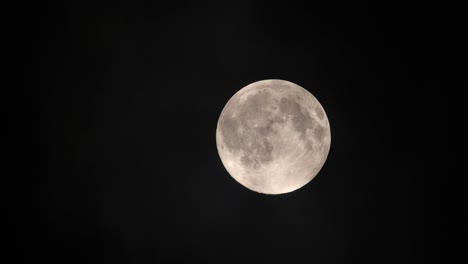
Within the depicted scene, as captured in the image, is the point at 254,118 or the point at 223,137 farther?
the point at 223,137

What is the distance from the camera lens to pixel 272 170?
4.29 metres

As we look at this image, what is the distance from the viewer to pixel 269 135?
13.6ft

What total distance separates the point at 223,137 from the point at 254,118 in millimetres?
593

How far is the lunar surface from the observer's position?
4.20 metres

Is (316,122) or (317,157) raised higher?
A: (316,122)

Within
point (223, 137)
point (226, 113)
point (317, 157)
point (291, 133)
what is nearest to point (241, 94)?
point (226, 113)

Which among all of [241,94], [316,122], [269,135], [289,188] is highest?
[241,94]

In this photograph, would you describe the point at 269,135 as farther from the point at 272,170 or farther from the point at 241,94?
the point at 241,94

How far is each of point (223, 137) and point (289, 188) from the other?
1.08m

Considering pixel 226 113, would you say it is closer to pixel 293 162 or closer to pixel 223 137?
pixel 223 137

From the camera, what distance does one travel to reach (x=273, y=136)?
13.6ft

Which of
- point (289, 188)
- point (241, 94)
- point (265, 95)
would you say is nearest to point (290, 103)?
point (265, 95)

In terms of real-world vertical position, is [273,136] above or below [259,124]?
below

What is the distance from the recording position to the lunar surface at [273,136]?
13.8 feet
